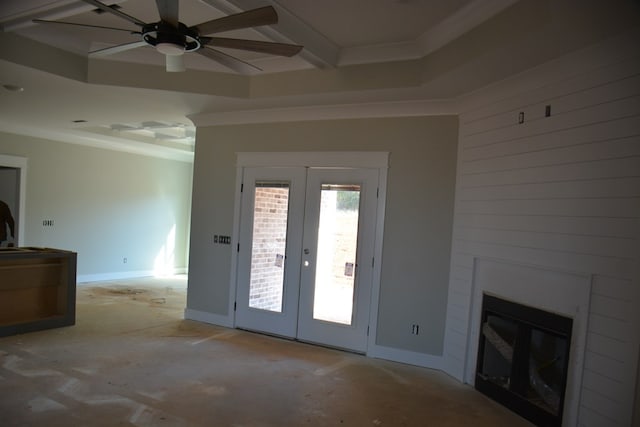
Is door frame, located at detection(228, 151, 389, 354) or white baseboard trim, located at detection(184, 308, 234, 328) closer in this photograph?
door frame, located at detection(228, 151, 389, 354)

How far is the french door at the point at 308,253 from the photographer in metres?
4.59

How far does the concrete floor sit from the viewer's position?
3008 mm

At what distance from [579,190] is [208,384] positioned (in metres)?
3.20

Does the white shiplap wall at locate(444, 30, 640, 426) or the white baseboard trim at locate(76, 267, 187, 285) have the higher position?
the white shiplap wall at locate(444, 30, 640, 426)

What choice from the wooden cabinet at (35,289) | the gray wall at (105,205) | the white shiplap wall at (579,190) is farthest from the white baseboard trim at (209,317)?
the gray wall at (105,205)

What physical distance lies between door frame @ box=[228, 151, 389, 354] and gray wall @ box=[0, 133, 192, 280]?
13.1ft

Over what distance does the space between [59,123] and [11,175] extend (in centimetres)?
143

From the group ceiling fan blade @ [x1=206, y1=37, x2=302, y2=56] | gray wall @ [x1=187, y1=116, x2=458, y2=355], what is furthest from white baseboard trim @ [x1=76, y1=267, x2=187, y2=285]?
ceiling fan blade @ [x1=206, y1=37, x2=302, y2=56]

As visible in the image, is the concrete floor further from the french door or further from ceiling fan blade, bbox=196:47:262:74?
ceiling fan blade, bbox=196:47:262:74

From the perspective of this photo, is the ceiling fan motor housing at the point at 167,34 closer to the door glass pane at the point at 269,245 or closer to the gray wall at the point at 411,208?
the gray wall at the point at 411,208

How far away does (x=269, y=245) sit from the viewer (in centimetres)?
510

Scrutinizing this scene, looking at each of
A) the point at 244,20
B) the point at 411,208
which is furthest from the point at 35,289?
the point at 411,208

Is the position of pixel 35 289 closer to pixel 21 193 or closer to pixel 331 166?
pixel 21 193

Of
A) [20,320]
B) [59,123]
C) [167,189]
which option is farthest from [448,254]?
[167,189]
